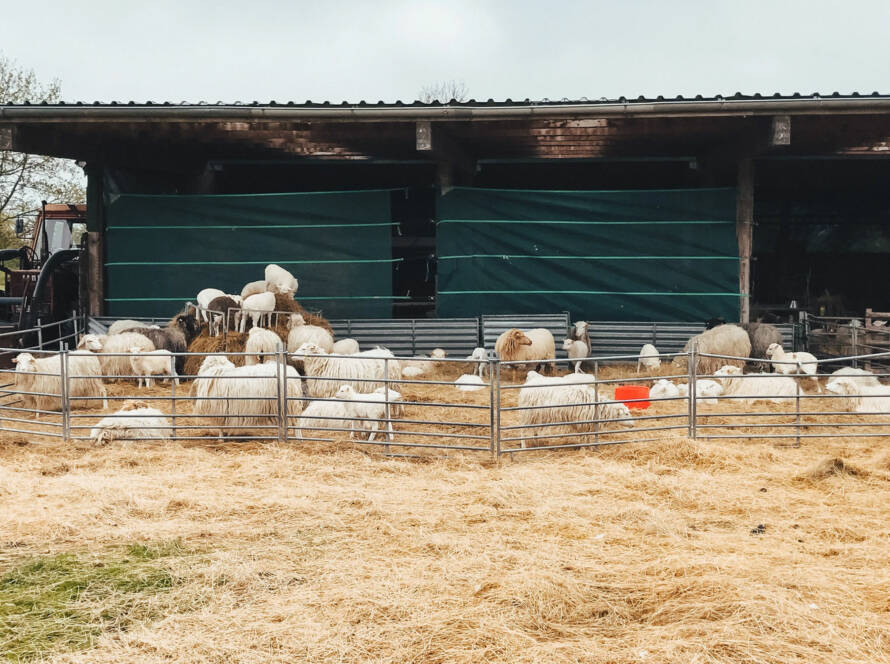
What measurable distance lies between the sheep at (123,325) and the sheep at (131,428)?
520 cm

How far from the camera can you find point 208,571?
4.55m

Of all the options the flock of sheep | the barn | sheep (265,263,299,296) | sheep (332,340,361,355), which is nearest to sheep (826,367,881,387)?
the flock of sheep

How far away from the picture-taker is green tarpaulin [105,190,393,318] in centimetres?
1403

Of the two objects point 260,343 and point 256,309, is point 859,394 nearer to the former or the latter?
point 260,343

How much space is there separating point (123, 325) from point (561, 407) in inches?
321

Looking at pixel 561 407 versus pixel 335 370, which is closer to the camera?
pixel 561 407

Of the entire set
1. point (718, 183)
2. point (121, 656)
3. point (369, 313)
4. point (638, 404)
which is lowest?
point (121, 656)

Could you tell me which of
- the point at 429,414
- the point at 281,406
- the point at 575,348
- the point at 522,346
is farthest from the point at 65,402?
the point at 575,348

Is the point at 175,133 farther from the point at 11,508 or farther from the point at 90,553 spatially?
the point at 90,553

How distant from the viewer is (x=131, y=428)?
26.0 ft

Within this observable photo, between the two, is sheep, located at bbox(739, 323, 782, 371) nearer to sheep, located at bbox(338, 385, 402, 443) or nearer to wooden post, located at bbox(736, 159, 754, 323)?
wooden post, located at bbox(736, 159, 754, 323)

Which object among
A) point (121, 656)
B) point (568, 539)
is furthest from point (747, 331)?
point (121, 656)

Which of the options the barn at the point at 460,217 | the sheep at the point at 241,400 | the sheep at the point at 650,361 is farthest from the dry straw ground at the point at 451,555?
the barn at the point at 460,217

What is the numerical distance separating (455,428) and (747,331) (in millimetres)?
6478
